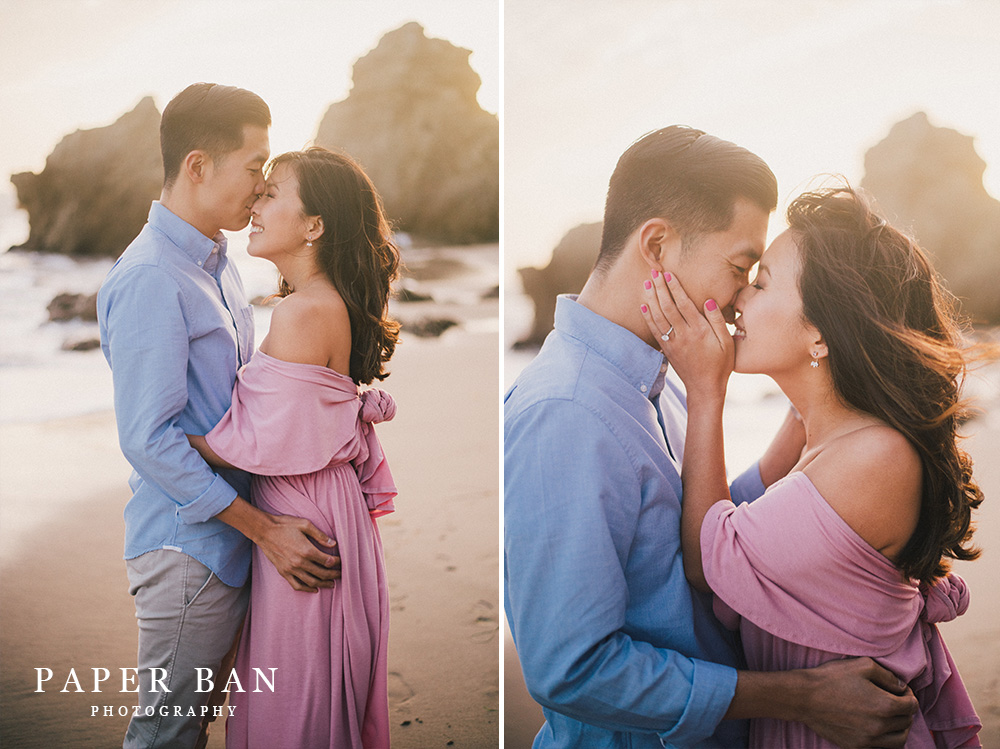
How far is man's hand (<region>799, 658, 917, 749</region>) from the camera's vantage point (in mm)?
1375

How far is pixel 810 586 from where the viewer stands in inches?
54.2

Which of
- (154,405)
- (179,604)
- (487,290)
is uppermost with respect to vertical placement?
(487,290)

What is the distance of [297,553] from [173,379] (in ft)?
1.62

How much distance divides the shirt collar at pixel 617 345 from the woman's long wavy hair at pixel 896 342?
1.11 feet

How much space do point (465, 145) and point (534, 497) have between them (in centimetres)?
147

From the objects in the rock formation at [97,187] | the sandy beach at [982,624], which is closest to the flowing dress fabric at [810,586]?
the sandy beach at [982,624]

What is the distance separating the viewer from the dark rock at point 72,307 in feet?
7.36

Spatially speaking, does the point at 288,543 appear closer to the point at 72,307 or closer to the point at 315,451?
the point at 315,451

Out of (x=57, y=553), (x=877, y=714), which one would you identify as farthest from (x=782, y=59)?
(x=57, y=553)

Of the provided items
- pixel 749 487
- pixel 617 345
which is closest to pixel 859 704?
pixel 749 487

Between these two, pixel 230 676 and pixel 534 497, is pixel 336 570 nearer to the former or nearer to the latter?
pixel 230 676

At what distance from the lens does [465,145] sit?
2395mm

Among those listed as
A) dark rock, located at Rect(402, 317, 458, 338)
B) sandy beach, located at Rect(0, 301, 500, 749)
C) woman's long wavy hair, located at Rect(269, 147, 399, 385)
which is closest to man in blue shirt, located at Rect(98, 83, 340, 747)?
woman's long wavy hair, located at Rect(269, 147, 399, 385)

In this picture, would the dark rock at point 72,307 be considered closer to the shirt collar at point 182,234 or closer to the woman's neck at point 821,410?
the shirt collar at point 182,234
